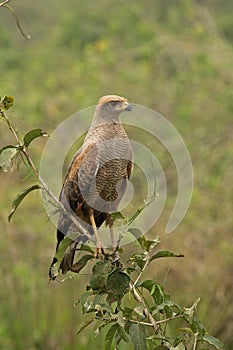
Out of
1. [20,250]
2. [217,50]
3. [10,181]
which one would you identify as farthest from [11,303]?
[217,50]

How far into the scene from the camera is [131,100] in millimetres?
7836

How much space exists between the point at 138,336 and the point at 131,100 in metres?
5.76

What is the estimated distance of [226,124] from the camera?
24.5 feet

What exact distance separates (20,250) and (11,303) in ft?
3.36

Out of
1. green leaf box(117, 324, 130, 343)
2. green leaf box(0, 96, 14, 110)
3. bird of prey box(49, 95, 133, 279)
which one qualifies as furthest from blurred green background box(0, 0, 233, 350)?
green leaf box(117, 324, 130, 343)

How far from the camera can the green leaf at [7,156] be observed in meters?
2.23

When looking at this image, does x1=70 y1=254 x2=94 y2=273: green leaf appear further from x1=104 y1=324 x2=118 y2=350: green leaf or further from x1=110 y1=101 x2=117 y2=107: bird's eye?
x1=110 y1=101 x2=117 y2=107: bird's eye

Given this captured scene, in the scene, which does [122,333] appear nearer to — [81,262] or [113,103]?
[81,262]

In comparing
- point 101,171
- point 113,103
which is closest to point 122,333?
point 101,171

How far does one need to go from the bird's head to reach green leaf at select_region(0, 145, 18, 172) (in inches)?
32.1

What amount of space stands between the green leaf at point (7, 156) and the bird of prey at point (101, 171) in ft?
2.40

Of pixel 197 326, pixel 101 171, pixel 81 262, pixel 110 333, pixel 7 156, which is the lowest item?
pixel 197 326

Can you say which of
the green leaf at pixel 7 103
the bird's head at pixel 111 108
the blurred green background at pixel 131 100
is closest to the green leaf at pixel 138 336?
the blurred green background at pixel 131 100

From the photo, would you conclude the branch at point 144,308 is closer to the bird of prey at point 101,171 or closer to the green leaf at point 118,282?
the green leaf at point 118,282
